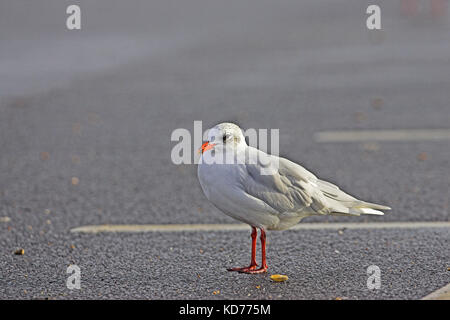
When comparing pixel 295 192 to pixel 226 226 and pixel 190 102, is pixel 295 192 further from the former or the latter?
pixel 190 102

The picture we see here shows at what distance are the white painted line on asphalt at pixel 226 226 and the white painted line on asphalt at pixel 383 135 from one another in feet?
9.96

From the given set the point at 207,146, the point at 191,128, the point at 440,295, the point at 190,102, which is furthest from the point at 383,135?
the point at 207,146

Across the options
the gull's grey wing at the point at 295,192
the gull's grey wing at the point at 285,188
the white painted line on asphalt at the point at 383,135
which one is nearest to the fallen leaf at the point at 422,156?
the white painted line on asphalt at the point at 383,135

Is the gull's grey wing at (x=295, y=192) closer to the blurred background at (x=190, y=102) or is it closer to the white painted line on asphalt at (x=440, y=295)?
the white painted line on asphalt at (x=440, y=295)

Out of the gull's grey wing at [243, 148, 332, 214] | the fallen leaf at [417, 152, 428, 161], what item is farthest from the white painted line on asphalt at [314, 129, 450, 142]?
the gull's grey wing at [243, 148, 332, 214]

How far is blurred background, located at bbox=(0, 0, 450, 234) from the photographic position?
6.68m

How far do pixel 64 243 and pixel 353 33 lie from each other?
15.1 meters

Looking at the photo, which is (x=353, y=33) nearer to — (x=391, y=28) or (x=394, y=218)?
(x=391, y=28)

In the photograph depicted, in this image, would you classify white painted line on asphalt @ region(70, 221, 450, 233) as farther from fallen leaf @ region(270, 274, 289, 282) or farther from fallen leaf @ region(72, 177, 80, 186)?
fallen leaf @ region(72, 177, 80, 186)

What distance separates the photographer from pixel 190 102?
1132 centimetres

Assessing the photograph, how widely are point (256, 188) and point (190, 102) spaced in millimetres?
7083

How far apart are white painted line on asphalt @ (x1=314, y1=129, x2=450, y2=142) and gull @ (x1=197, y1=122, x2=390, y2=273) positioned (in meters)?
4.14

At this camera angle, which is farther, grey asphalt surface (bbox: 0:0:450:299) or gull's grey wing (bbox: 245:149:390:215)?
grey asphalt surface (bbox: 0:0:450:299)

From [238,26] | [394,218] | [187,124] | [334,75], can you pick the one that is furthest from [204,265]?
[238,26]
